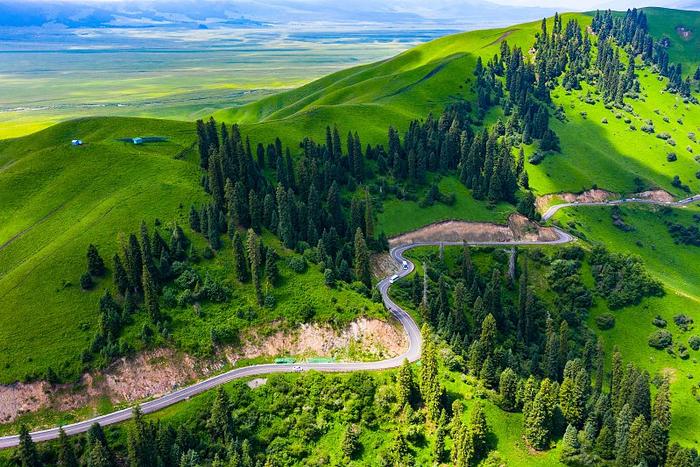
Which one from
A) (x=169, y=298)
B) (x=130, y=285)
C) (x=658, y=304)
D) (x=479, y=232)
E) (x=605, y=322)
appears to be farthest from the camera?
(x=479, y=232)

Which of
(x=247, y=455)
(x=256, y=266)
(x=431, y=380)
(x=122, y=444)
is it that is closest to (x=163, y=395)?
(x=122, y=444)

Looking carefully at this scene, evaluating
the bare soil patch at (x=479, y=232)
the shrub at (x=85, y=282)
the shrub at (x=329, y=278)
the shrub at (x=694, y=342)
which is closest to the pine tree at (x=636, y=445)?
the shrub at (x=694, y=342)

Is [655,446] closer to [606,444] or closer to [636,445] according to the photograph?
[636,445]

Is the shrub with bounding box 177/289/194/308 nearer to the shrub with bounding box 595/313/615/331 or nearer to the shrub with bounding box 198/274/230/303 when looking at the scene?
the shrub with bounding box 198/274/230/303

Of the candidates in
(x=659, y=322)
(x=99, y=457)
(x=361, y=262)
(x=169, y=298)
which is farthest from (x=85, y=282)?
(x=659, y=322)

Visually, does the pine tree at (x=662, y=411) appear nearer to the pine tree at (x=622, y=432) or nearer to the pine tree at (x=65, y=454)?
the pine tree at (x=622, y=432)
